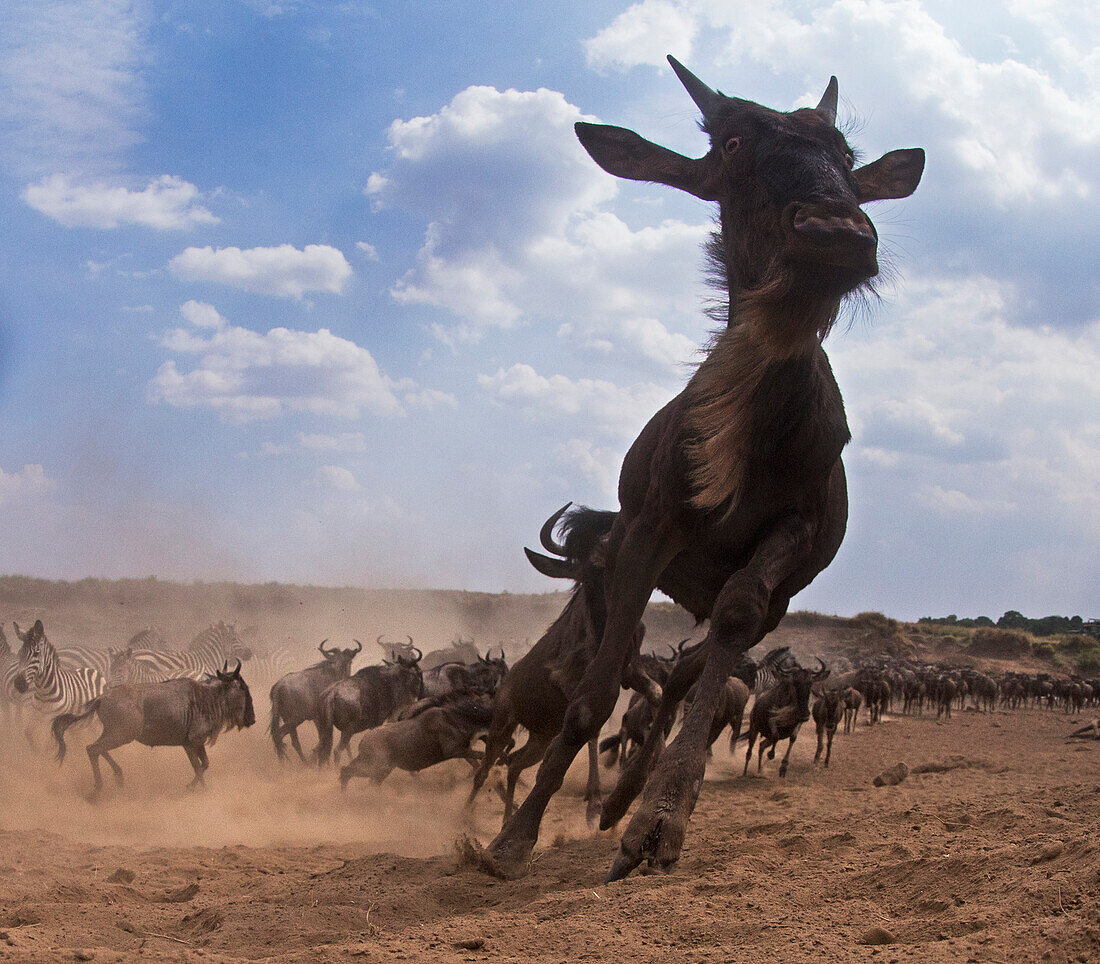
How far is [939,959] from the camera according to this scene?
217 cm

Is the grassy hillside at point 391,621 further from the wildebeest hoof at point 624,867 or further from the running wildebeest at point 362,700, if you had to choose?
the wildebeest hoof at point 624,867

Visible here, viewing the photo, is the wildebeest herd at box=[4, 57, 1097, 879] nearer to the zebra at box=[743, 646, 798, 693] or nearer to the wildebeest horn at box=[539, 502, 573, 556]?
the wildebeest horn at box=[539, 502, 573, 556]

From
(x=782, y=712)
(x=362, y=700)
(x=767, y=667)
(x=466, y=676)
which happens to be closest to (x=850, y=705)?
(x=767, y=667)

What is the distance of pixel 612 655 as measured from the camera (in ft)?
14.2

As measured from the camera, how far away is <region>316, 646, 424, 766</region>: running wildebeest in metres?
13.6

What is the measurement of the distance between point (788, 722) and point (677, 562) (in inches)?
457

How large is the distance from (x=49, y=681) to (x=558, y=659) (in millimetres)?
12075

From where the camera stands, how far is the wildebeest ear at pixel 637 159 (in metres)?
4.36

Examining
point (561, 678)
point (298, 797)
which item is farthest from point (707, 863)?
point (298, 797)

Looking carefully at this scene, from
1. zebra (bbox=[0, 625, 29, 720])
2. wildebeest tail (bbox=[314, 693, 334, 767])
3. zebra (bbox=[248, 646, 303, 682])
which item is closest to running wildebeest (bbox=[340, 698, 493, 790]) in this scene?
A: wildebeest tail (bbox=[314, 693, 334, 767])

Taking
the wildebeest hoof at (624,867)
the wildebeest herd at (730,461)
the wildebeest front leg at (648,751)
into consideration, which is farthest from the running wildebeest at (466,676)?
the wildebeest hoof at (624,867)

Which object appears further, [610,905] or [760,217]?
[760,217]

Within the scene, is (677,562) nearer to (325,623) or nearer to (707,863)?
(707,863)

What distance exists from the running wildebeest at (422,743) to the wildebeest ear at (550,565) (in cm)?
470
